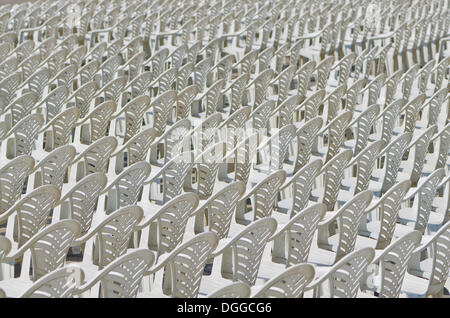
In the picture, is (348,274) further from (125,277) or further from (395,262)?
(125,277)

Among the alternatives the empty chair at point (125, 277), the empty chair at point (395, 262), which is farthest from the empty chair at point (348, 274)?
the empty chair at point (125, 277)

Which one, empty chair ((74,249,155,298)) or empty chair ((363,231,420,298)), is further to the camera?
empty chair ((363,231,420,298))

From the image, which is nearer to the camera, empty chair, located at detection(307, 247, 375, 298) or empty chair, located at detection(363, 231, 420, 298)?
empty chair, located at detection(307, 247, 375, 298)

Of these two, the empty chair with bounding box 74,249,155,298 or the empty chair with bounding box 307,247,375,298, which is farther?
the empty chair with bounding box 307,247,375,298

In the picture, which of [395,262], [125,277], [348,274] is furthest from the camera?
[395,262]

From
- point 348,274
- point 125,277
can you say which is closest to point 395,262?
point 348,274

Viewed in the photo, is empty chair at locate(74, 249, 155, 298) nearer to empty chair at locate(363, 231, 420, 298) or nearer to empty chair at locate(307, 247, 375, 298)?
empty chair at locate(307, 247, 375, 298)

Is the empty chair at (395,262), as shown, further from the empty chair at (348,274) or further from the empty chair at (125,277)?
the empty chair at (125,277)

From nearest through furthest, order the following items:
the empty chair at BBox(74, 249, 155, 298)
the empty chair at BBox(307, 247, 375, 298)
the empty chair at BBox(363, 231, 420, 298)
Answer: the empty chair at BBox(74, 249, 155, 298) < the empty chair at BBox(307, 247, 375, 298) < the empty chair at BBox(363, 231, 420, 298)

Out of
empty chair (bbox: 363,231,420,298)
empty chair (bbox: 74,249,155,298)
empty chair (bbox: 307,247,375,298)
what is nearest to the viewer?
empty chair (bbox: 74,249,155,298)

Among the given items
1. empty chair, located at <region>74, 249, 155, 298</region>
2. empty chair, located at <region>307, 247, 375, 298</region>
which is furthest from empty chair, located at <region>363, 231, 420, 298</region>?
empty chair, located at <region>74, 249, 155, 298</region>

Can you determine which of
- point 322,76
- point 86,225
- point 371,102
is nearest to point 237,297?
point 86,225
